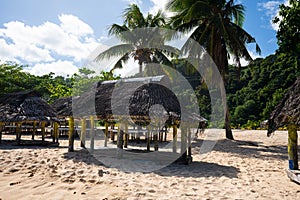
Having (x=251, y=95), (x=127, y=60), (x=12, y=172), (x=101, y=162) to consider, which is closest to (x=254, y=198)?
(x=101, y=162)

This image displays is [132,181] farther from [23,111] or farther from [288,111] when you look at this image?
[23,111]

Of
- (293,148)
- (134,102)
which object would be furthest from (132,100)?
(293,148)

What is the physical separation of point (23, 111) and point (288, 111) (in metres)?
9.79

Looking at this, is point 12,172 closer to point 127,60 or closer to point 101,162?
point 101,162

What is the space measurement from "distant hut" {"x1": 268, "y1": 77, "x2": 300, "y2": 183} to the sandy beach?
681 mm

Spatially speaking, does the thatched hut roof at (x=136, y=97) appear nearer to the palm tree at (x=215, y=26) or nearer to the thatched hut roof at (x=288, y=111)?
the thatched hut roof at (x=288, y=111)

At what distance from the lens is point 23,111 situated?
1038cm

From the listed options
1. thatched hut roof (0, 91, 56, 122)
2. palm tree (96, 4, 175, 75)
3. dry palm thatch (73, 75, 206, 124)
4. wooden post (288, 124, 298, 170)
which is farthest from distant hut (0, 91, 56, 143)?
wooden post (288, 124, 298, 170)

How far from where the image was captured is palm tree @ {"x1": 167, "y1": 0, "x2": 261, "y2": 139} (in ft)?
43.1

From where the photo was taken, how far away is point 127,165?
6965 mm

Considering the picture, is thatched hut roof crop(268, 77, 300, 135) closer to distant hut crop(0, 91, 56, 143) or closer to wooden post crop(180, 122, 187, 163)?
wooden post crop(180, 122, 187, 163)

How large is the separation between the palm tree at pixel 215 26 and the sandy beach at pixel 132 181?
767 cm

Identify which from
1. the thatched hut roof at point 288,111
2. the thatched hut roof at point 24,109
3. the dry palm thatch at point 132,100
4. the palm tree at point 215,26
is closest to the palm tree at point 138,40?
the palm tree at point 215,26

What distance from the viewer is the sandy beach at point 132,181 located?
4.53m
